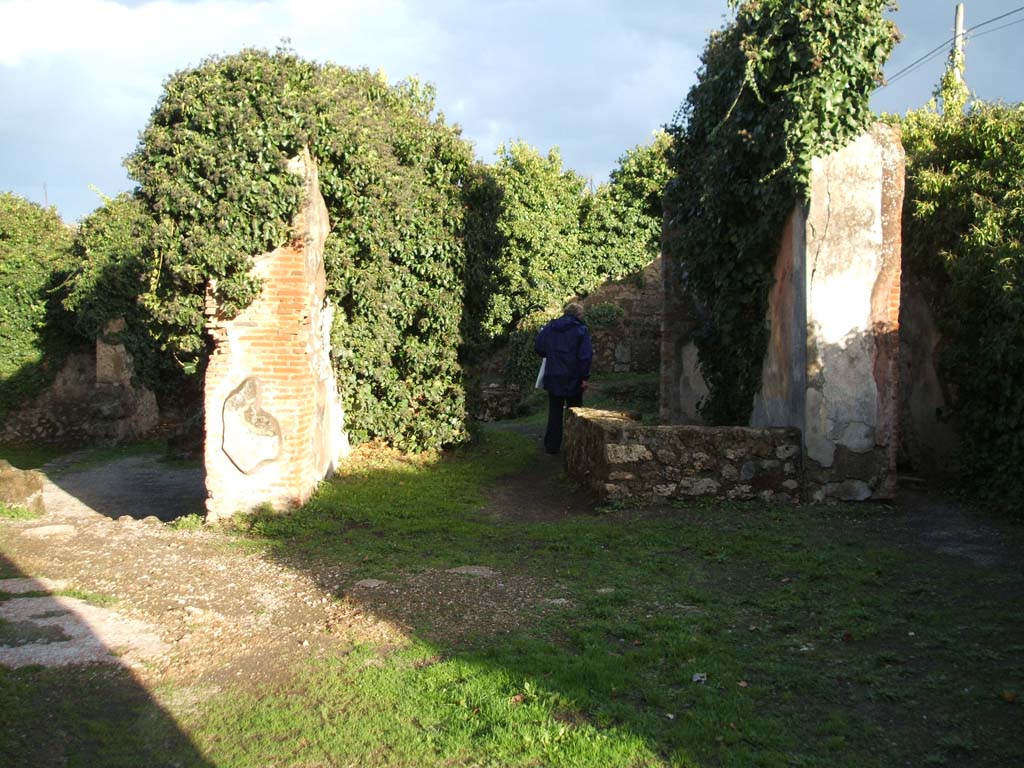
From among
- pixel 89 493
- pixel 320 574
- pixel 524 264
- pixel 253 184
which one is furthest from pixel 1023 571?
pixel 524 264

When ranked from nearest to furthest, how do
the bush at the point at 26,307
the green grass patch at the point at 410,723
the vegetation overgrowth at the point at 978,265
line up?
the green grass patch at the point at 410,723 → the vegetation overgrowth at the point at 978,265 → the bush at the point at 26,307

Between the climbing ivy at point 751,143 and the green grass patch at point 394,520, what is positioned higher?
the climbing ivy at point 751,143

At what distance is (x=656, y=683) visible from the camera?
13.1ft

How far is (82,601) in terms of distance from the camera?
544 cm

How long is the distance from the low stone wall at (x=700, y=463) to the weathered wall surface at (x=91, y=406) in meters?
12.9

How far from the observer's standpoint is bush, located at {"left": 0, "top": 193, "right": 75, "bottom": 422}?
17875 mm

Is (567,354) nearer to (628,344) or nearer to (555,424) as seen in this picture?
(555,424)

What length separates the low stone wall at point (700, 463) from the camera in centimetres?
758

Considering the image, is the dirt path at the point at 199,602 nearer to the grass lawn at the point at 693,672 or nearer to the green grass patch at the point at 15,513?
the grass lawn at the point at 693,672

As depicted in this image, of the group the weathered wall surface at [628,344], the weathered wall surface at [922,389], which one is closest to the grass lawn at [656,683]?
the weathered wall surface at [922,389]

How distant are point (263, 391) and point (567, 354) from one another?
13.9ft

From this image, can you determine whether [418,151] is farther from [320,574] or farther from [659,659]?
[659,659]

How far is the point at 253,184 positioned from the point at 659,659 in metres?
5.42

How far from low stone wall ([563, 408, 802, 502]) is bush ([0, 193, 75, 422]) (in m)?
15.0
